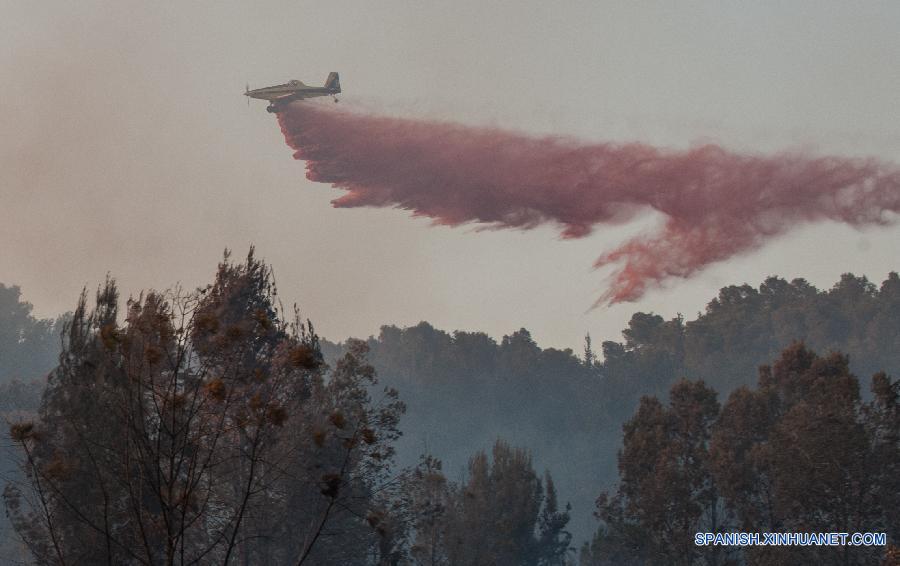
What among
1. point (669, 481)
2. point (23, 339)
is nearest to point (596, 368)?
point (23, 339)

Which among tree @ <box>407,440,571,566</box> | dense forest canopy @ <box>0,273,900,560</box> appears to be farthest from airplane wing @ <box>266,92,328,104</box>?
A: dense forest canopy @ <box>0,273,900,560</box>

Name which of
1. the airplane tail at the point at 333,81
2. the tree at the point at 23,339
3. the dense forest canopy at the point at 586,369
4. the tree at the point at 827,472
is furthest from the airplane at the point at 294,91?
the tree at the point at 23,339

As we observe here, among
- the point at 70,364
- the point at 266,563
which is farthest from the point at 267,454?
the point at 70,364

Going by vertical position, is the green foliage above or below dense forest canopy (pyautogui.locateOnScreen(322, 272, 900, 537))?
below

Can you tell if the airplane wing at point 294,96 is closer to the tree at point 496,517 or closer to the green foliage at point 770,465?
the tree at point 496,517

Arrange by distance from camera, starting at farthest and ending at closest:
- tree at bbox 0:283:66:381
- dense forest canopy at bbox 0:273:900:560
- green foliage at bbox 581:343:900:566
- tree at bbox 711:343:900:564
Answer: tree at bbox 0:283:66:381 → dense forest canopy at bbox 0:273:900:560 → green foliage at bbox 581:343:900:566 → tree at bbox 711:343:900:564

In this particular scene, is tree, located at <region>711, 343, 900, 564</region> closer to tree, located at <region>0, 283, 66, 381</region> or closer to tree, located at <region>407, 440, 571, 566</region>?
tree, located at <region>407, 440, 571, 566</region>

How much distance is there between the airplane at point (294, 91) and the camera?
58.0 metres

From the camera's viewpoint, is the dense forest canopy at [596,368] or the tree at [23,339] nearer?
the dense forest canopy at [596,368]

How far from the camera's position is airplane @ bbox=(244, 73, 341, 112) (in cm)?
5803

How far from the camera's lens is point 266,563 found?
31953mm

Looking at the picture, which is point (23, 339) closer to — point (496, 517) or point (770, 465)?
point (496, 517)

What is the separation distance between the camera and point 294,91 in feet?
193

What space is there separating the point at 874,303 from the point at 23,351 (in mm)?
124565
